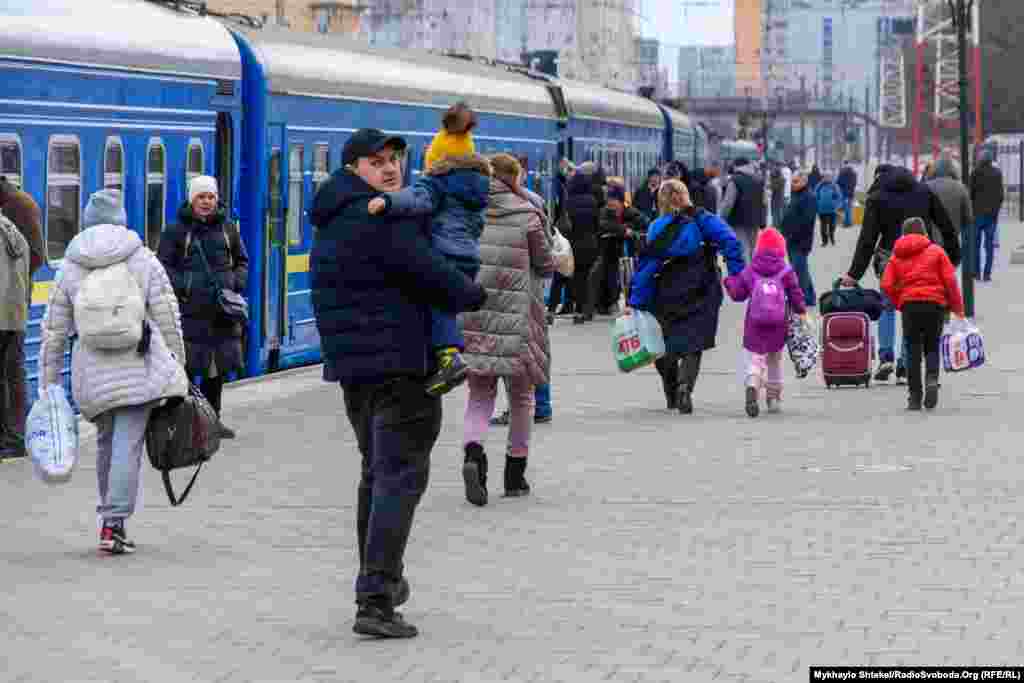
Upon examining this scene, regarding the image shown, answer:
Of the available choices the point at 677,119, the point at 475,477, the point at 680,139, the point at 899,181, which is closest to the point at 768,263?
the point at 899,181

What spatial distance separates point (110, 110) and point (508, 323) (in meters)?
4.87

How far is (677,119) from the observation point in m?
51.1

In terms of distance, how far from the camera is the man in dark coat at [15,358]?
1406 centimetres

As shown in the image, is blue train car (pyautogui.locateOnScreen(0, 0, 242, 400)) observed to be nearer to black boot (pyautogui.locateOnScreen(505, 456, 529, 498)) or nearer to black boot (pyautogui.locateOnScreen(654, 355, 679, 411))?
black boot (pyautogui.locateOnScreen(654, 355, 679, 411))

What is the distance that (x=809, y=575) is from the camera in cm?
988

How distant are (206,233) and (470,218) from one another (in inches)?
157

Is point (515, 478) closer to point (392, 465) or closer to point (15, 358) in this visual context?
point (15, 358)

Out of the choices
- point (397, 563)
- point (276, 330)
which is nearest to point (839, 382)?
point (276, 330)

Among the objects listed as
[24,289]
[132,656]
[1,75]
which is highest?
[1,75]

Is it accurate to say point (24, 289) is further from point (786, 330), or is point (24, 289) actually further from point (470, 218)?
point (786, 330)

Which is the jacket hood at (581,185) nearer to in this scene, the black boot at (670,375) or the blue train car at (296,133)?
the blue train car at (296,133)

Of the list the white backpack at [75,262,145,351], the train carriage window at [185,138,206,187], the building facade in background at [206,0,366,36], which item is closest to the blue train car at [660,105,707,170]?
the train carriage window at [185,138,206,187]

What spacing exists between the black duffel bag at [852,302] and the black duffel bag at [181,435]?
8.36 meters

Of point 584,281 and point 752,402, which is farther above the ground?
point 584,281
